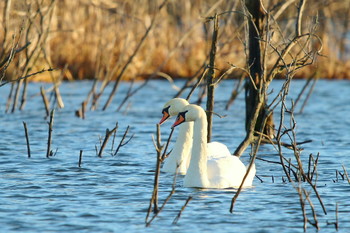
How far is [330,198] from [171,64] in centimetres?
1382

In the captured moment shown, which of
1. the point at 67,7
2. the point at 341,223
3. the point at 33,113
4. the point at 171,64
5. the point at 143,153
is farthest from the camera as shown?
the point at 171,64

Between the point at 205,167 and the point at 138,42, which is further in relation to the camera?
the point at 138,42

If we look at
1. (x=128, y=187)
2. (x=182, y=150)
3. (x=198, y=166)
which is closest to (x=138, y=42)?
(x=182, y=150)

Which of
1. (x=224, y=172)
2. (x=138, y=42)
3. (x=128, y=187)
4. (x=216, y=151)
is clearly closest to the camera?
(x=224, y=172)

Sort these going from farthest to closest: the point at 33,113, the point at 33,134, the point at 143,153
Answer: the point at 33,113
the point at 33,134
the point at 143,153

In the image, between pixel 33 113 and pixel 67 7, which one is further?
pixel 67 7

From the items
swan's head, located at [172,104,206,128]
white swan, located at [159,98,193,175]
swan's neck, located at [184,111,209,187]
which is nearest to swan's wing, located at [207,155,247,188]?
swan's neck, located at [184,111,209,187]

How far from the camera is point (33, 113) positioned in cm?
1581

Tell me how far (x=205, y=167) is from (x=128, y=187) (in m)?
0.88

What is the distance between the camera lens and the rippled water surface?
6.70 meters

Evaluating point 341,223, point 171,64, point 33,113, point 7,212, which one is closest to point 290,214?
point 341,223

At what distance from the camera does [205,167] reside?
7992 millimetres

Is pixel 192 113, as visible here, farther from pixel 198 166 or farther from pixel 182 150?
pixel 182 150

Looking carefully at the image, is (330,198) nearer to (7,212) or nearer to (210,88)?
(210,88)
